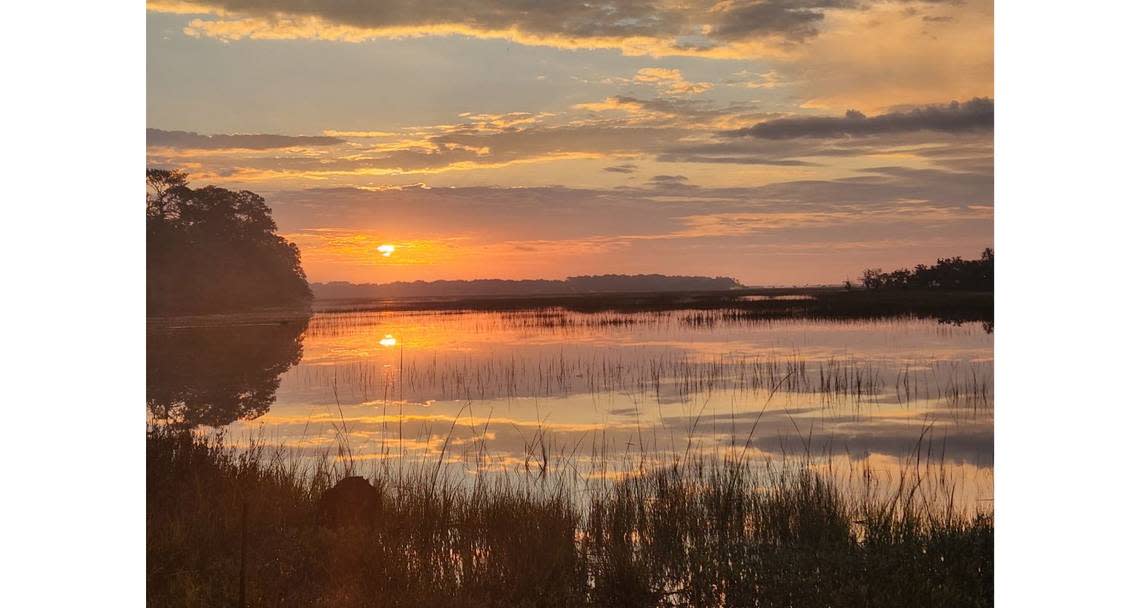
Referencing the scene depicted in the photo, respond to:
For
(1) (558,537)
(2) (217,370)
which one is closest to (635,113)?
(1) (558,537)

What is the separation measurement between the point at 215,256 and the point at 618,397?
1310 cm

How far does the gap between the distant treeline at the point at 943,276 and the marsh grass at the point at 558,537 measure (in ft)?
6.16

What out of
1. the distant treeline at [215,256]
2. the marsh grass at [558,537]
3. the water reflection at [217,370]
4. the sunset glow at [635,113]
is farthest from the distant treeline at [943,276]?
the distant treeline at [215,256]

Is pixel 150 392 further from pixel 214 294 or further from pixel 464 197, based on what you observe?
pixel 214 294

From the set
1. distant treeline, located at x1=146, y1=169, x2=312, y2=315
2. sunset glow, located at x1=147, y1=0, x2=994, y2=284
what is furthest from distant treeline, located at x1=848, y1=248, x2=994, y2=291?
distant treeline, located at x1=146, y1=169, x2=312, y2=315

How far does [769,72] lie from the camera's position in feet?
29.3

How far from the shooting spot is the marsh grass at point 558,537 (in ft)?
19.3

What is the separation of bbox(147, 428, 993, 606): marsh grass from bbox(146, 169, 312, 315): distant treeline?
9433 mm

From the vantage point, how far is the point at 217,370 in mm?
16547
